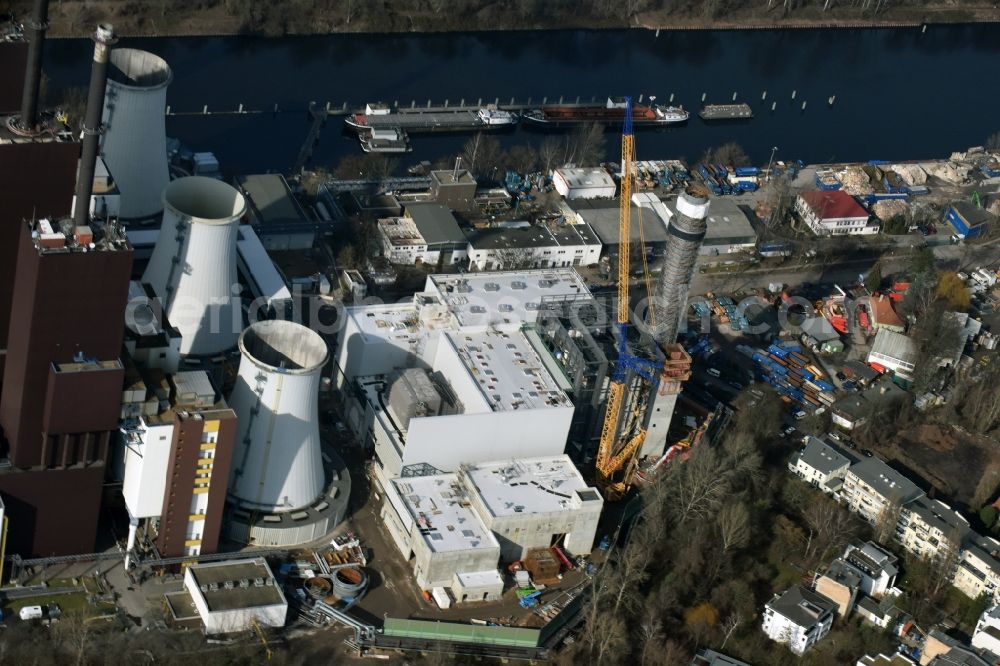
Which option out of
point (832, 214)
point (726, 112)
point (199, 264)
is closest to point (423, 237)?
point (199, 264)

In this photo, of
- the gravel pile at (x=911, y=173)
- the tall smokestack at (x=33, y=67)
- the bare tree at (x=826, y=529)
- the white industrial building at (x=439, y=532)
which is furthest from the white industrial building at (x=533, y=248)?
the tall smokestack at (x=33, y=67)

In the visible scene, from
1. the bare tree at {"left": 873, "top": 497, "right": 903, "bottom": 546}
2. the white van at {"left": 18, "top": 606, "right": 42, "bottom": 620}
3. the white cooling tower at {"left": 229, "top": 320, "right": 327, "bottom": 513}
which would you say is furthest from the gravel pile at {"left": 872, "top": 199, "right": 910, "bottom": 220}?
the white van at {"left": 18, "top": 606, "right": 42, "bottom": 620}

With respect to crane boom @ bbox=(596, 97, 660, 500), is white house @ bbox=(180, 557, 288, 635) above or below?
below

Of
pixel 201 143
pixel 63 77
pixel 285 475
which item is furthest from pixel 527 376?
pixel 63 77

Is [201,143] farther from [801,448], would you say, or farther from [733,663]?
[733,663]

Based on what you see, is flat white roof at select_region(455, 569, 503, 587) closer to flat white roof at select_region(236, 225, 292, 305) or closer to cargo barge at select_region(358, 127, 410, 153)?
flat white roof at select_region(236, 225, 292, 305)

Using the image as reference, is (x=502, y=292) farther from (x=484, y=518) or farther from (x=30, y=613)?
(x=30, y=613)
